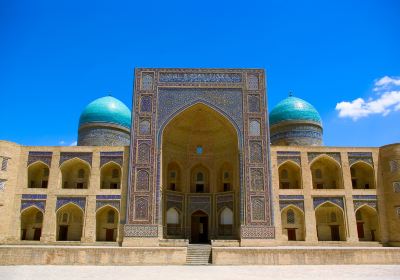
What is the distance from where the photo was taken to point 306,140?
2494 centimetres

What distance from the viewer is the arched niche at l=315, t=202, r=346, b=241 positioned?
1973cm

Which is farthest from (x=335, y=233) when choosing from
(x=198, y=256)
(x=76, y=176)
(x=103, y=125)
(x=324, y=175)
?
(x=103, y=125)

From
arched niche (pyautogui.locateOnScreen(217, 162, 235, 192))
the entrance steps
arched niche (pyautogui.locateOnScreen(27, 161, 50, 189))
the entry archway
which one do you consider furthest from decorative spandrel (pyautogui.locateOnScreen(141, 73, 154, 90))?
the entrance steps

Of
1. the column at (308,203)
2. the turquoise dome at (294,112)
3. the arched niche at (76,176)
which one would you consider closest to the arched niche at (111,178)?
the arched niche at (76,176)

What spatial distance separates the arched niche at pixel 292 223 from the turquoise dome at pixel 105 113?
12653 mm

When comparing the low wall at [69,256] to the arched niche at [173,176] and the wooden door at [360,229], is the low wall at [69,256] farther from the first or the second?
the wooden door at [360,229]

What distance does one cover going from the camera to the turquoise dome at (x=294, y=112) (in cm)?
2539

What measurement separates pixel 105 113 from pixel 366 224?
57.6ft

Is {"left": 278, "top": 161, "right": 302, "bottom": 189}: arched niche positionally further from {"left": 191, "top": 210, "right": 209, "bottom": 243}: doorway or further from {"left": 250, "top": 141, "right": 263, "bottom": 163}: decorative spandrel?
{"left": 191, "top": 210, "right": 209, "bottom": 243}: doorway

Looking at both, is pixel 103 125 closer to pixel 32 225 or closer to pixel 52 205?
pixel 52 205

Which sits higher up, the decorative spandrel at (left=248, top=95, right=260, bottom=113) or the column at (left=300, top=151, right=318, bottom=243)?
the decorative spandrel at (left=248, top=95, right=260, bottom=113)

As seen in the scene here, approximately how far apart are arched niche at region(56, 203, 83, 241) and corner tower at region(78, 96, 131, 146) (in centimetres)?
589
